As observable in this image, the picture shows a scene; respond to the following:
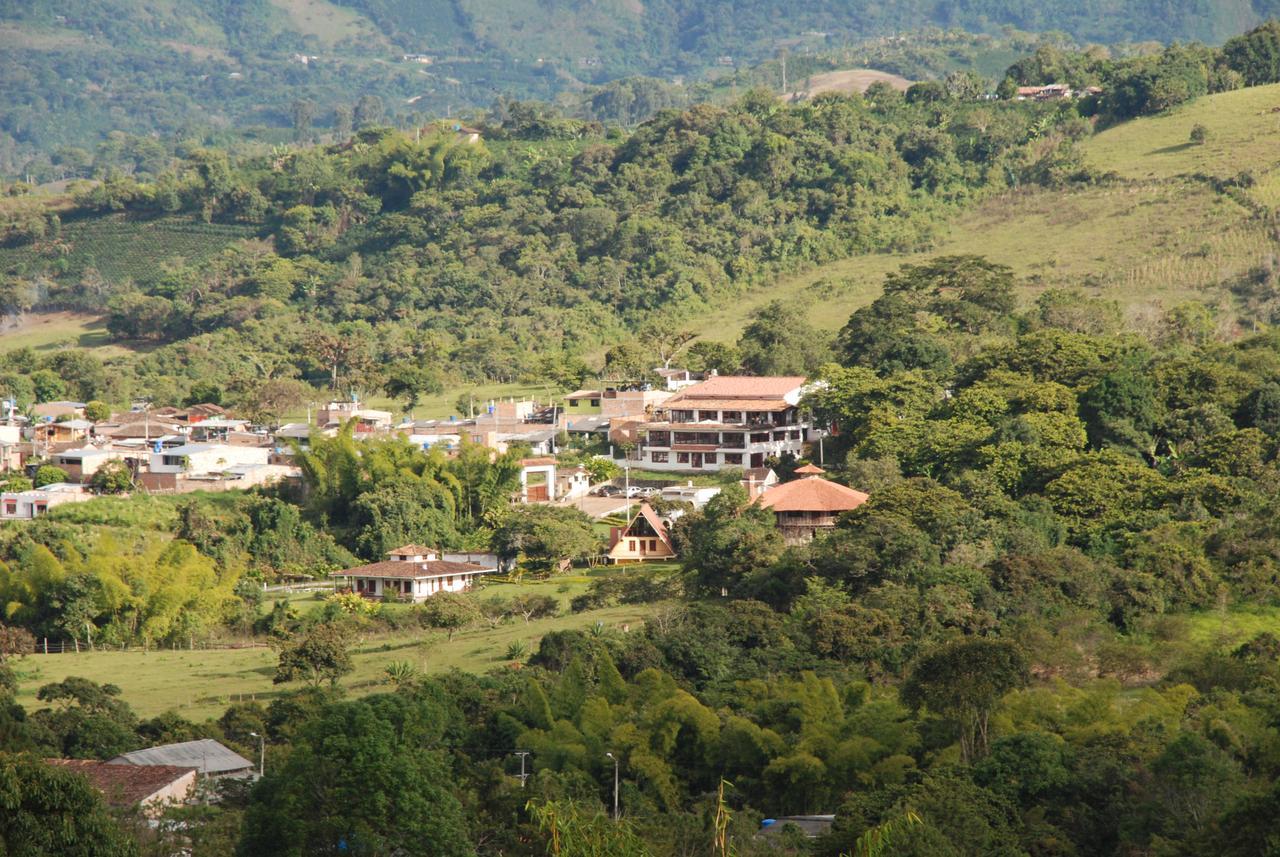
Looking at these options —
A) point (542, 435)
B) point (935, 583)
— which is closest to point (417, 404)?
point (542, 435)

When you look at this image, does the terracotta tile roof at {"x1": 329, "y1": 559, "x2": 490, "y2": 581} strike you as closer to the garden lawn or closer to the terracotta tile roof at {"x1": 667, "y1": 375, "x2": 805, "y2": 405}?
the garden lawn

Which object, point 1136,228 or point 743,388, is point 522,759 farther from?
point 1136,228

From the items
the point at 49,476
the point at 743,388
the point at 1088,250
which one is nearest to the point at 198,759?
the point at 49,476

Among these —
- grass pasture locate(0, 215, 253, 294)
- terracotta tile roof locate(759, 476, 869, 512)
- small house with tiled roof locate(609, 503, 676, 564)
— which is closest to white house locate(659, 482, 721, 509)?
small house with tiled roof locate(609, 503, 676, 564)

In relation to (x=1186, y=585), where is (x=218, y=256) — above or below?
above

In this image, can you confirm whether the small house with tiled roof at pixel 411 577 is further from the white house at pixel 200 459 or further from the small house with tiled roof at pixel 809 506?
the white house at pixel 200 459

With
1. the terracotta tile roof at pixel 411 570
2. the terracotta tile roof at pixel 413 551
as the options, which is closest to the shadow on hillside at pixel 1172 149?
the terracotta tile roof at pixel 413 551

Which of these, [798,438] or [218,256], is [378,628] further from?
[218,256]

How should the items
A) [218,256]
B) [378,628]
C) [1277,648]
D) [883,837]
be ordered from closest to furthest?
[883,837]
[1277,648]
[378,628]
[218,256]
